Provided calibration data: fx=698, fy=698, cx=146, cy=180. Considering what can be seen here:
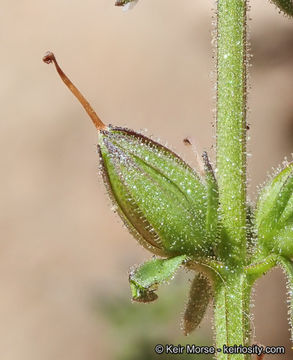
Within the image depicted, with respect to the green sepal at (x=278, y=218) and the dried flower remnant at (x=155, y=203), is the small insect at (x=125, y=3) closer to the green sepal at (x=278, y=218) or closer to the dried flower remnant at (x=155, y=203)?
the dried flower remnant at (x=155, y=203)

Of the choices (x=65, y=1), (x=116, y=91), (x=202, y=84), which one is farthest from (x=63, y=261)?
(x=65, y=1)

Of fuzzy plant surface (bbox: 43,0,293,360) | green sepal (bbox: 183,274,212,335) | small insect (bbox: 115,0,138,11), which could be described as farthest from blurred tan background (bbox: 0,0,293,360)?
small insect (bbox: 115,0,138,11)

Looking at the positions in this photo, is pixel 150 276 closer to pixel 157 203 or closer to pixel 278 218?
pixel 157 203

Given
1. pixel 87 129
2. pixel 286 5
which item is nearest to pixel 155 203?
pixel 286 5

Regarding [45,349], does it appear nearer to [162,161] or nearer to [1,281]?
[1,281]

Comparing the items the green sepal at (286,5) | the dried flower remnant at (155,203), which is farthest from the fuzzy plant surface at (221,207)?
the green sepal at (286,5)

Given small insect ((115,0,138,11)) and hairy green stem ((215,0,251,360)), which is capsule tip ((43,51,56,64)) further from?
hairy green stem ((215,0,251,360))
